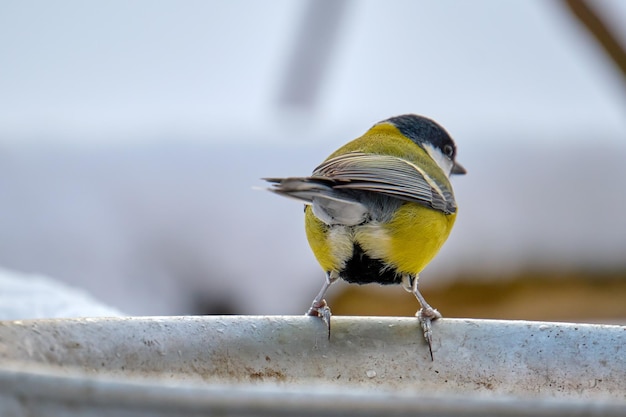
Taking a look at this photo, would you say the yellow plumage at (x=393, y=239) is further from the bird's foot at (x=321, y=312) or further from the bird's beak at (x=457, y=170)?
the bird's beak at (x=457, y=170)

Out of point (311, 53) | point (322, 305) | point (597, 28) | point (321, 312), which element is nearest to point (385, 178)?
point (322, 305)

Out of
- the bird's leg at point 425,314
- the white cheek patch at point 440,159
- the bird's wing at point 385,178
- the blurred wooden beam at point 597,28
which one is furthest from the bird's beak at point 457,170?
the bird's leg at point 425,314

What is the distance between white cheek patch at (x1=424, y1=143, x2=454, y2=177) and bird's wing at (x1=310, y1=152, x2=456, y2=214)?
21 centimetres

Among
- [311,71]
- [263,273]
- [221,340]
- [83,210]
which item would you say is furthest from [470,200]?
[221,340]

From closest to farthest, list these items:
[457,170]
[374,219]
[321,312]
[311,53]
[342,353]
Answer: [342,353]
[321,312]
[374,219]
[457,170]
[311,53]

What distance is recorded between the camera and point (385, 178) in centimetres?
152

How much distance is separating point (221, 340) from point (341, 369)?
5.5 inches

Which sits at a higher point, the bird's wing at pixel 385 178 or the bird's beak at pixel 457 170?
the bird's wing at pixel 385 178

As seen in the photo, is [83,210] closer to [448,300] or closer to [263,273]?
[263,273]

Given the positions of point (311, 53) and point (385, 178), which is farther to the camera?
point (311, 53)

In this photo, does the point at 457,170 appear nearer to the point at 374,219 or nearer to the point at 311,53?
the point at 374,219

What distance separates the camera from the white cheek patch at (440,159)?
199 cm

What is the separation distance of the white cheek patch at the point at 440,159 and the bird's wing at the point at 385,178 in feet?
0.70

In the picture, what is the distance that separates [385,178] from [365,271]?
0.16 m
